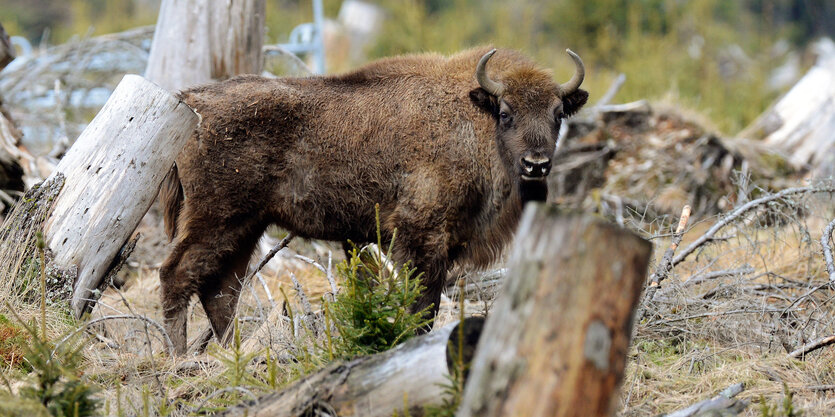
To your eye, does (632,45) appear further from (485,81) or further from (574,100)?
(485,81)

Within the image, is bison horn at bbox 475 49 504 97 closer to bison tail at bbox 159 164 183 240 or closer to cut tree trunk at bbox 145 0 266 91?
bison tail at bbox 159 164 183 240

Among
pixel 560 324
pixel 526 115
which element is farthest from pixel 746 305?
pixel 560 324

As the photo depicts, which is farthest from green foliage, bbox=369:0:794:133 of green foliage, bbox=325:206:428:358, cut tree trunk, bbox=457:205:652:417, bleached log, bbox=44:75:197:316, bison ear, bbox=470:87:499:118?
cut tree trunk, bbox=457:205:652:417

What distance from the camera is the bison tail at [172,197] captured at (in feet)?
18.9

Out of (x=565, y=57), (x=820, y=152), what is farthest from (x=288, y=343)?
(x=565, y=57)

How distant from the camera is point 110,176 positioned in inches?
200

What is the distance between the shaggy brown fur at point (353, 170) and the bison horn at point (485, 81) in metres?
0.06

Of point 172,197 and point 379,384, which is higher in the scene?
point 172,197

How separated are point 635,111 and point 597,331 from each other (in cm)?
829

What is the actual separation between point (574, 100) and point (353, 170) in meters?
1.86

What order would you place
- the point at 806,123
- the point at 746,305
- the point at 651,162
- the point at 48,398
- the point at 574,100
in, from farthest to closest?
the point at 806,123, the point at 651,162, the point at 574,100, the point at 746,305, the point at 48,398

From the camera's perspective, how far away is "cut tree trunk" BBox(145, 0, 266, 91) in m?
7.55

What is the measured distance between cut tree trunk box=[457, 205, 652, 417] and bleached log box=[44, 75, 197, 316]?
327 centimetres

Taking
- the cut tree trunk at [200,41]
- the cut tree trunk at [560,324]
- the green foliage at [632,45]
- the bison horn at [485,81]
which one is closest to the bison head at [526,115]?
the bison horn at [485,81]
